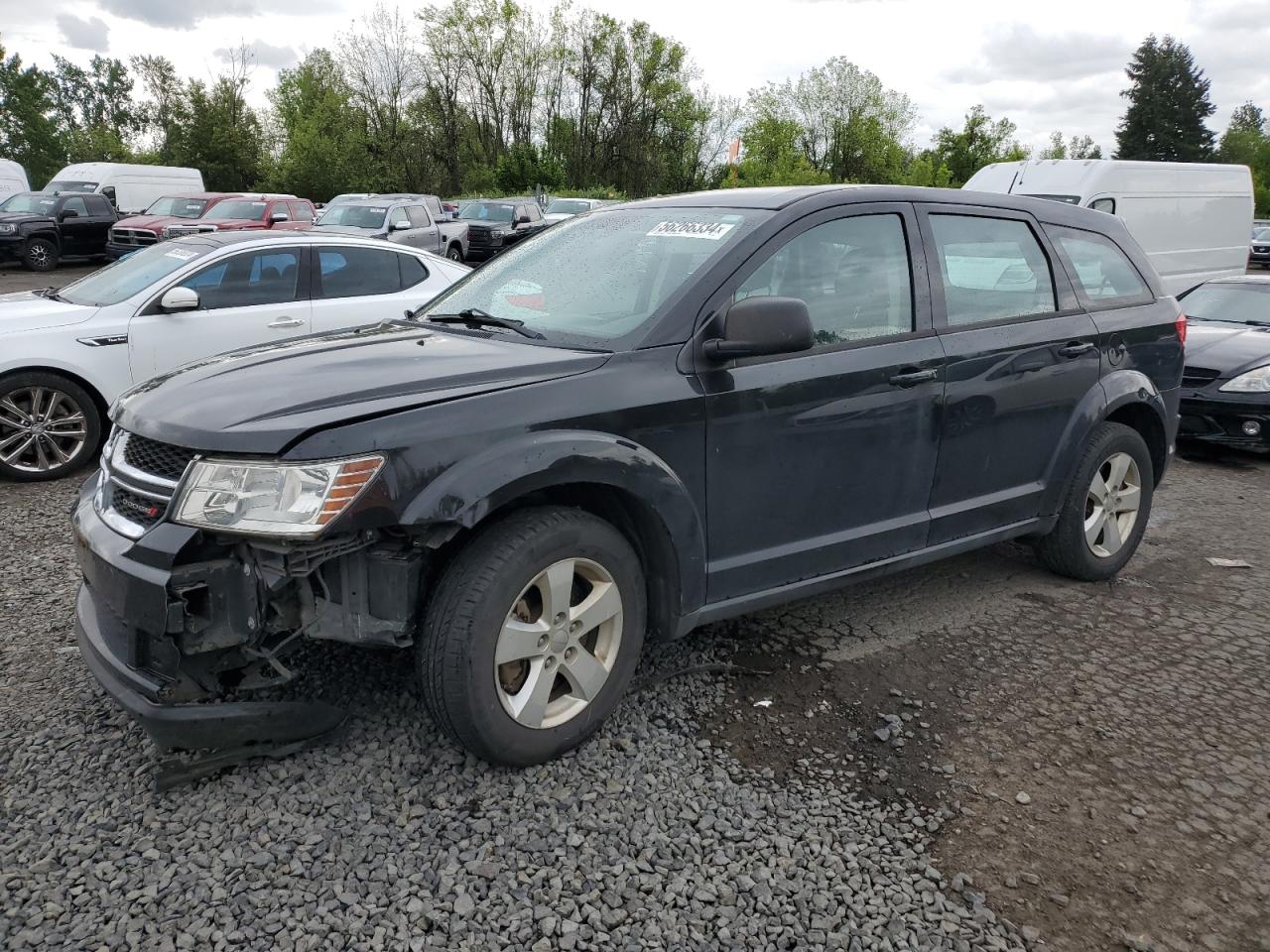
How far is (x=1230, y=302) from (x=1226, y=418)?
219 cm

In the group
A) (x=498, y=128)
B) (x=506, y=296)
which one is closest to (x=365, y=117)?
(x=498, y=128)

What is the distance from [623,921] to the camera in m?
2.44

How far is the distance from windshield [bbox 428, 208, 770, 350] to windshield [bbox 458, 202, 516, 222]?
2112 centimetres

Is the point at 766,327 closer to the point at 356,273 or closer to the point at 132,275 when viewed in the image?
the point at 356,273

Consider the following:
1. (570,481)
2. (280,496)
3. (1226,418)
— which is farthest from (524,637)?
(1226,418)

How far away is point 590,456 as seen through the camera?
294 centimetres

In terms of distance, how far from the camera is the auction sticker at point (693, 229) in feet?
11.6

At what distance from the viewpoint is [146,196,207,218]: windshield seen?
73.5 ft

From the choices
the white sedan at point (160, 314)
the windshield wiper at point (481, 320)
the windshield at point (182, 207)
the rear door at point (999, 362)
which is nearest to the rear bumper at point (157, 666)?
the windshield wiper at point (481, 320)

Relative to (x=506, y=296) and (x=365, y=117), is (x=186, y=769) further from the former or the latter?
(x=365, y=117)

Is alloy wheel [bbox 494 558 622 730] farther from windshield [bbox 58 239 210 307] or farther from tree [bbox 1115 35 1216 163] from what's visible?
tree [bbox 1115 35 1216 163]

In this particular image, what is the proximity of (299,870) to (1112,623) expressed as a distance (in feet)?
11.6

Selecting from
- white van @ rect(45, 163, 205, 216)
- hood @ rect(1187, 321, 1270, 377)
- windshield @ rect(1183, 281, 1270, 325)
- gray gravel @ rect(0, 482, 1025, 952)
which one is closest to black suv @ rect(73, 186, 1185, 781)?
gray gravel @ rect(0, 482, 1025, 952)

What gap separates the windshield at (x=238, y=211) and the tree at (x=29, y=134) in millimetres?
53333
